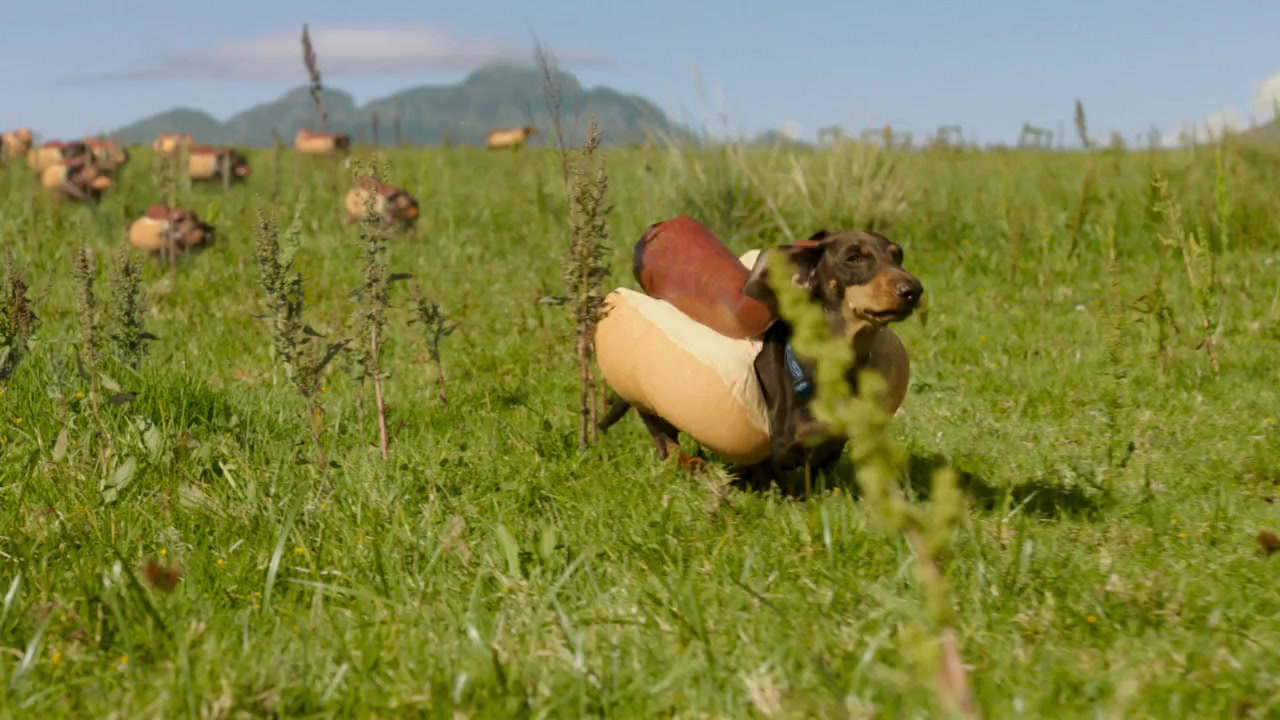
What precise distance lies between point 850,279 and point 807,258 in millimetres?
207

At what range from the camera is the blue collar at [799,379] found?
12.6ft

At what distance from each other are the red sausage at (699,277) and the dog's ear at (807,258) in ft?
0.62

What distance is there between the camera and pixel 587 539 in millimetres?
3598

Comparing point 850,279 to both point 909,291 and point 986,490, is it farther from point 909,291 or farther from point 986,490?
point 986,490

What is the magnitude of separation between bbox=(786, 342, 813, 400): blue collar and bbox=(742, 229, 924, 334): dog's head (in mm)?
198

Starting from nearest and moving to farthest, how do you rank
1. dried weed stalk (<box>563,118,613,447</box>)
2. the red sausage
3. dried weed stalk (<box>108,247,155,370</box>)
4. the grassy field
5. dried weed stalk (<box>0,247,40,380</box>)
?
the grassy field
the red sausage
dried weed stalk (<box>563,118,613,447</box>)
dried weed stalk (<box>0,247,40,380</box>)
dried weed stalk (<box>108,247,155,370</box>)

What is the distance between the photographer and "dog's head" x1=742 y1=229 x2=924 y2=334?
3510 mm

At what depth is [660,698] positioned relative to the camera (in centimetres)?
254

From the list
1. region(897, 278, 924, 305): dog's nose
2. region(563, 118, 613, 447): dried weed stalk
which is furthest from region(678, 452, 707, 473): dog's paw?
region(897, 278, 924, 305): dog's nose

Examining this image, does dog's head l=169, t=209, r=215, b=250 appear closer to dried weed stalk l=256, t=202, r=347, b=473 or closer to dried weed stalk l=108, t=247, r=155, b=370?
dried weed stalk l=108, t=247, r=155, b=370

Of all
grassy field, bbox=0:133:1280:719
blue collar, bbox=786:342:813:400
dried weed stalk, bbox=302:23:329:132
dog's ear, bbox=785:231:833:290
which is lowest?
grassy field, bbox=0:133:1280:719

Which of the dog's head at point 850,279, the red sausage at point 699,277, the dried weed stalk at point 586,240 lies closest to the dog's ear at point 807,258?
the dog's head at point 850,279

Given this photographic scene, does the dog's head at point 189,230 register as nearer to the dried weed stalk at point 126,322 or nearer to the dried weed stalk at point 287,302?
the dried weed stalk at point 126,322

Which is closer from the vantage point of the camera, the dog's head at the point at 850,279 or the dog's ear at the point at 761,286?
the dog's head at the point at 850,279
